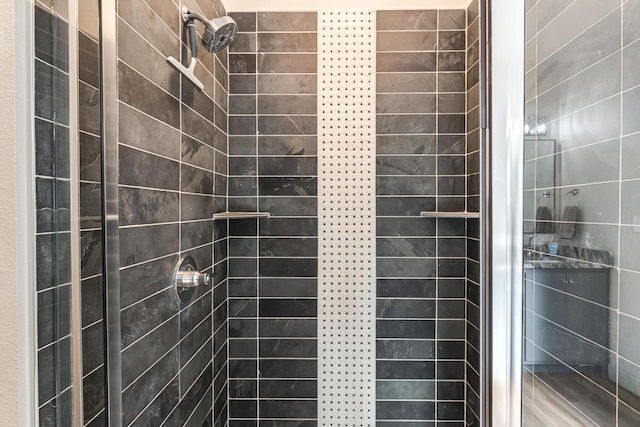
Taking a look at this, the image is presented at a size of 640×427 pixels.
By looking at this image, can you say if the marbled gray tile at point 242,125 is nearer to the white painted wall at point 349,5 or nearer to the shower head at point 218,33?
the shower head at point 218,33

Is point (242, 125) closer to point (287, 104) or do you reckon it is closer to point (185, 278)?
point (287, 104)

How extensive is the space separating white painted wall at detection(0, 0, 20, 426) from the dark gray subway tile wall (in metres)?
1.21

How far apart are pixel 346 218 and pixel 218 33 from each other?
0.98 metres

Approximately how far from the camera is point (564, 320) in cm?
104

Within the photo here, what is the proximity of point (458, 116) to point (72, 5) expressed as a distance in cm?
160

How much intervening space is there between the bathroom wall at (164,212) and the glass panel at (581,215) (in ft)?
3.57

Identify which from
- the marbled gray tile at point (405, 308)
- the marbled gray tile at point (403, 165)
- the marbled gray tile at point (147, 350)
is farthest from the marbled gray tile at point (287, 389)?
the marbled gray tile at point (403, 165)

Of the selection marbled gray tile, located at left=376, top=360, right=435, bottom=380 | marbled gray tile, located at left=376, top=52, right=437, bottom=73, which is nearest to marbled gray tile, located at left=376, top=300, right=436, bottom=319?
marbled gray tile, located at left=376, top=360, right=435, bottom=380

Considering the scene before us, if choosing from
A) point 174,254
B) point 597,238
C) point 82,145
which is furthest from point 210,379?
point 597,238

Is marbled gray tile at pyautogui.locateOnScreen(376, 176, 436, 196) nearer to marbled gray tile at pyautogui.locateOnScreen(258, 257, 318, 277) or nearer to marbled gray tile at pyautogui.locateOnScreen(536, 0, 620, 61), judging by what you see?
marbled gray tile at pyautogui.locateOnScreen(258, 257, 318, 277)

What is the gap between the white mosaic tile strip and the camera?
171 cm

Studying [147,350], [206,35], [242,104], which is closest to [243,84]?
[242,104]

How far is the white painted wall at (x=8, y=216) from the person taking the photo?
1.73ft

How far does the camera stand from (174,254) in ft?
3.80
